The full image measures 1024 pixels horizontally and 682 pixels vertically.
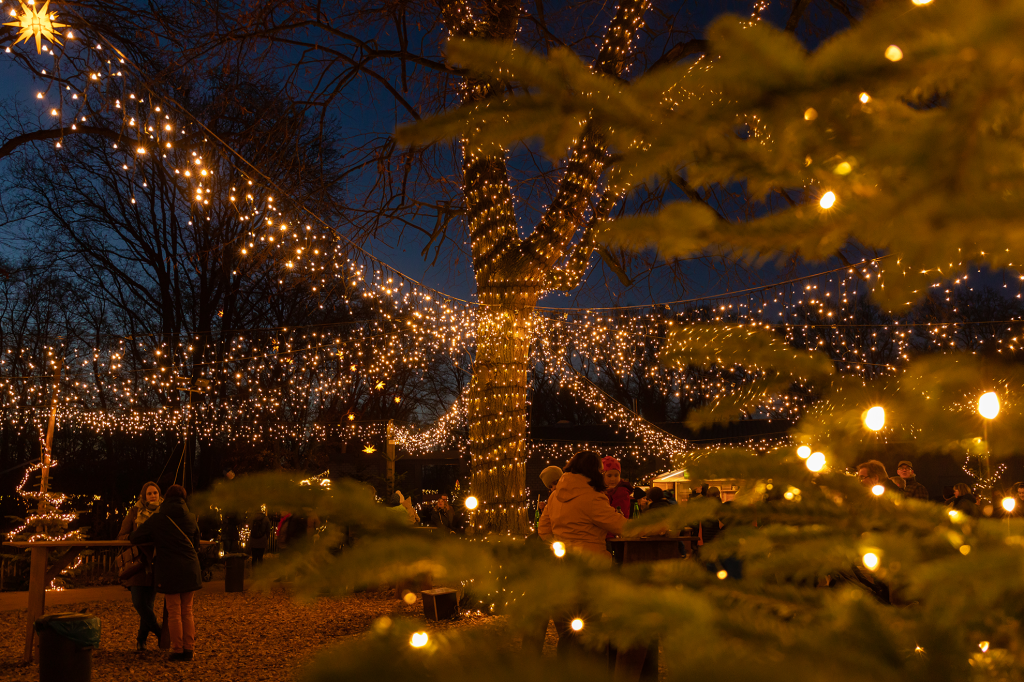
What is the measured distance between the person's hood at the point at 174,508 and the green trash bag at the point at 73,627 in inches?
44.3

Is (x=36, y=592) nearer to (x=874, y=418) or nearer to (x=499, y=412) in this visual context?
(x=499, y=412)

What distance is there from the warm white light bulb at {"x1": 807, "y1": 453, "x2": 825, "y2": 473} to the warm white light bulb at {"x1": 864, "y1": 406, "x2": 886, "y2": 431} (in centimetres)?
10

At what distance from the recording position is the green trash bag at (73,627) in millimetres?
5078

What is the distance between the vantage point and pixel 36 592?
6.33 metres

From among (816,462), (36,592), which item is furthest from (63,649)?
(816,462)

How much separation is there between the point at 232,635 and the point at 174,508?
92.4 inches

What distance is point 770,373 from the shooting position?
1.29m

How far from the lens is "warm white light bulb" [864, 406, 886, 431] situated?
1.15 m

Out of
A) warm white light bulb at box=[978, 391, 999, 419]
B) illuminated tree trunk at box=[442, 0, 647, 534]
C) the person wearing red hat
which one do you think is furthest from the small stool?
warm white light bulb at box=[978, 391, 999, 419]

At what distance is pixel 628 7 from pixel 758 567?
7716 mm

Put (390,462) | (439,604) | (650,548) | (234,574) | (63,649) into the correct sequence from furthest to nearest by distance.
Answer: (390,462)
(234,574)
(439,604)
(63,649)
(650,548)

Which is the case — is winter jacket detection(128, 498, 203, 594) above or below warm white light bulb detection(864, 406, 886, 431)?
Result: below

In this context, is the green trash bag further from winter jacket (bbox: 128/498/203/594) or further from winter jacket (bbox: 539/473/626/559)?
winter jacket (bbox: 539/473/626/559)

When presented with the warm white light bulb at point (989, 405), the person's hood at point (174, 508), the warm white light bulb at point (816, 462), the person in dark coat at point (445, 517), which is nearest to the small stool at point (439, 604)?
the person's hood at point (174, 508)
